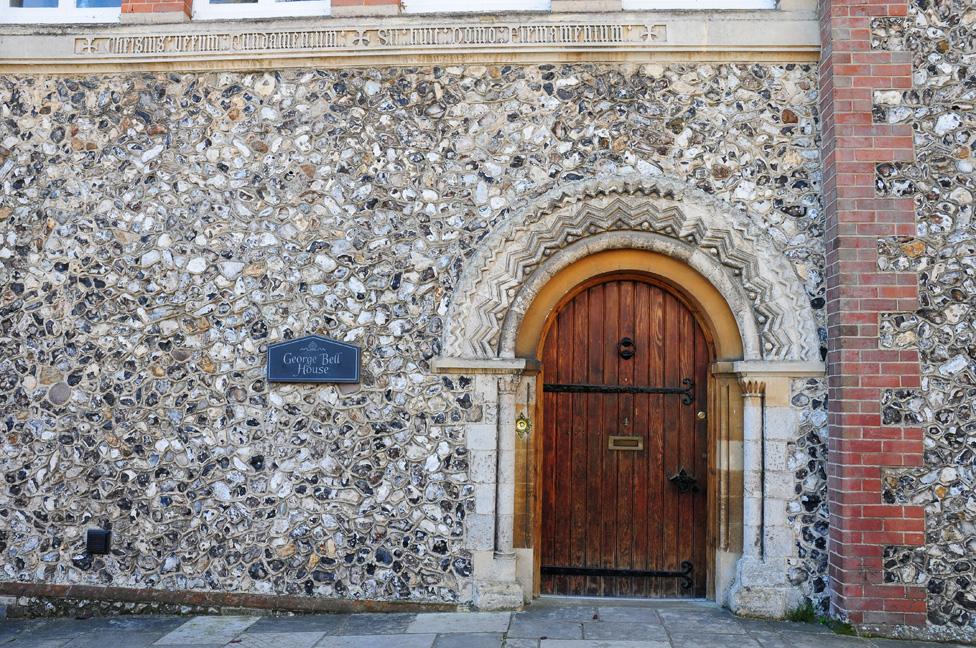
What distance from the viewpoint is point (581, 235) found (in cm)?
478

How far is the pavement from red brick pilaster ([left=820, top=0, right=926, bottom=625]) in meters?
0.37

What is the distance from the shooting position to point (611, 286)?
4988 mm

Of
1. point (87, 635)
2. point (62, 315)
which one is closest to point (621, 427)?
point (87, 635)

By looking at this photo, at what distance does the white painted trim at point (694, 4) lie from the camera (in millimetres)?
4988

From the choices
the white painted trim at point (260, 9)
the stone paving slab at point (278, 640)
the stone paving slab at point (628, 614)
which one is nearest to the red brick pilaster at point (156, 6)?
the white painted trim at point (260, 9)

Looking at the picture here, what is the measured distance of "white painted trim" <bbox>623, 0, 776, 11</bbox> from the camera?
4.99m

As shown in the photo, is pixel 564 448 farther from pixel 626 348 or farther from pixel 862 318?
pixel 862 318

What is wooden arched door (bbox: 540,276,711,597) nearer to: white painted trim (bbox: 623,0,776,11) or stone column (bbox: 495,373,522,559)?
stone column (bbox: 495,373,522,559)

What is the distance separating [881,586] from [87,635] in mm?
4663

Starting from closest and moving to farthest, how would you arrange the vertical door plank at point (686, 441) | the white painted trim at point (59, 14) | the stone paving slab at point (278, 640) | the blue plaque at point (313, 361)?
the stone paving slab at point (278, 640) < the blue plaque at point (313, 361) < the vertical door plank at point (686, 441) < the white painted trim at point (59, 14)

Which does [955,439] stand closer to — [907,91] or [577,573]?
[907,91]

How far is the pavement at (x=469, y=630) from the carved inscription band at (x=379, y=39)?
11.8 ft

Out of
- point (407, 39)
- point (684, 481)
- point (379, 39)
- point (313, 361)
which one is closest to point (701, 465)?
point (684, 481)

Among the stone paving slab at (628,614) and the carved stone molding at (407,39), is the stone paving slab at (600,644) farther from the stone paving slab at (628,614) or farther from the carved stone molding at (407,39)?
the carved stone molding at (407,39)
